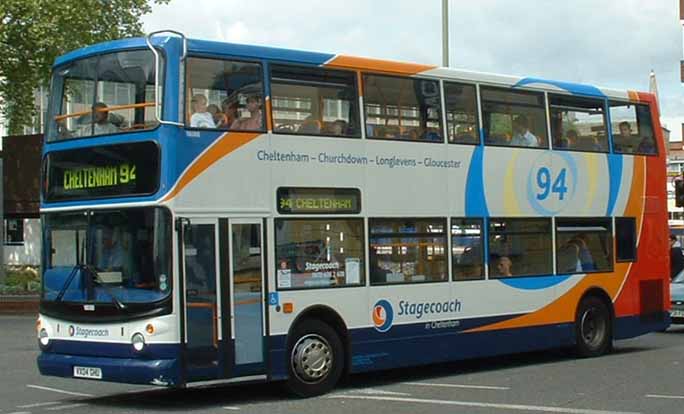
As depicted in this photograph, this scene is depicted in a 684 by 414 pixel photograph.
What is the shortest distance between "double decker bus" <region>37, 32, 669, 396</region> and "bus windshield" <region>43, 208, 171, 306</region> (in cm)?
2

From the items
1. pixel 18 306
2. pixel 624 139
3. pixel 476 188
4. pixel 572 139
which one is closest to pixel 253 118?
pixel 476 188

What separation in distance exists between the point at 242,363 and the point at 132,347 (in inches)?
50.8

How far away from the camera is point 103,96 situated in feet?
42.8

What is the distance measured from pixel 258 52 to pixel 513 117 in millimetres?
4764

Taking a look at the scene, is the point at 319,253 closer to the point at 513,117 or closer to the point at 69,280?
the point at 69,280

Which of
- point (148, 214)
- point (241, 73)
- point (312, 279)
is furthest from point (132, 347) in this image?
point (241, 73)

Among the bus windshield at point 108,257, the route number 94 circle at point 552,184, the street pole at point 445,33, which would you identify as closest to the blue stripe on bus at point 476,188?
the route number 94 circle at point 552,184

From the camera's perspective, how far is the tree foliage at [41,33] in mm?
36531

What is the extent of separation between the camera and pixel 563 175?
17391 mm

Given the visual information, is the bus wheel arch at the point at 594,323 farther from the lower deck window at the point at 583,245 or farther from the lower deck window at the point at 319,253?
the lower deck window at the point at 319,253

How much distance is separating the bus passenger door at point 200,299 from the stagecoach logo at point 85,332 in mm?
939

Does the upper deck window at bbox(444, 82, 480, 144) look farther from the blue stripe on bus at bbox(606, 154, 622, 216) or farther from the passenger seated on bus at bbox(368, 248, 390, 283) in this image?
the blue stripe on bus at bbox(606, 154, 622, 216)

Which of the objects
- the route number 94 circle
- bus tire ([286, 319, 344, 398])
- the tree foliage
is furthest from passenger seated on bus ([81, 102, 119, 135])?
the tree foliage

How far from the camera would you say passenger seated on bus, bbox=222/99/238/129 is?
42.5 feet
